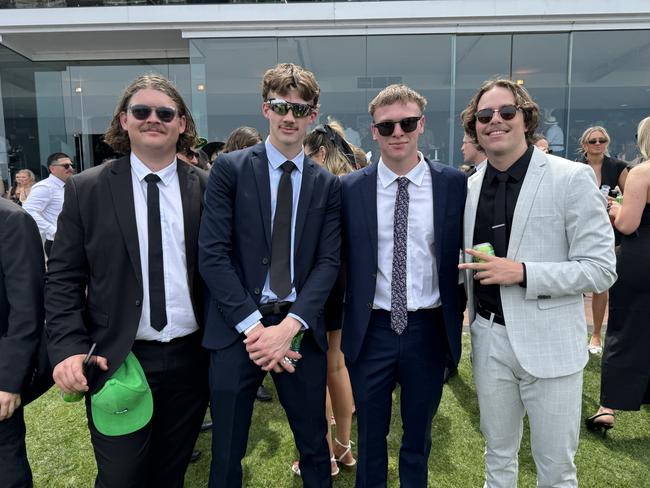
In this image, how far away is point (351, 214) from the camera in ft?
8.25

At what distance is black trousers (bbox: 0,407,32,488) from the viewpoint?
2.03 meters

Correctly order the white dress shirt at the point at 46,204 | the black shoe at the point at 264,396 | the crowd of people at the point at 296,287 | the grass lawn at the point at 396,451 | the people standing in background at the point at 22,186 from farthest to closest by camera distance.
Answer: the people standing in background at the point at 22,186 → the white dress shirt at the point at 46,204 → the black shoe at the point at 264,396 → the grass lawn at the point at 396,451 → the crowd of people at the point at 296,287

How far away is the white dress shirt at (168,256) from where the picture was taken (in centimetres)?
222

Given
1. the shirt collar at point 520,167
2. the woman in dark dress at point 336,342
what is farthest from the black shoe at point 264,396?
the shirt collar at point 520,167

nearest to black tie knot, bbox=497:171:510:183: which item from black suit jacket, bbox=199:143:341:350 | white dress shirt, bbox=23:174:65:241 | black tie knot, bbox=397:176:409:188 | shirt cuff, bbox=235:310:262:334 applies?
black tie knot, bbox=397:176:409:188

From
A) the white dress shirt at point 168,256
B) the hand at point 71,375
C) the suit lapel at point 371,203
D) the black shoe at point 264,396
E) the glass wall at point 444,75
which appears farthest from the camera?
the glass wall at point 444,75

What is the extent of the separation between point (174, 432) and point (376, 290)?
4.31ft

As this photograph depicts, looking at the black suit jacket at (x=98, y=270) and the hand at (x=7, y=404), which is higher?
the black suit jacket at (x=98, y=270)

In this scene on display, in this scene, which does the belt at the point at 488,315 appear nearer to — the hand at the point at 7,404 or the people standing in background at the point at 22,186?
the hand at the point at 7,404

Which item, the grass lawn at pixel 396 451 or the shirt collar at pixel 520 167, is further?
the grass lawn at pixel 396 451

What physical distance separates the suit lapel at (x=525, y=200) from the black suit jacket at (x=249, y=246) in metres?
0.89

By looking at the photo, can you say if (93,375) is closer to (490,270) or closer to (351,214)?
(351,214)

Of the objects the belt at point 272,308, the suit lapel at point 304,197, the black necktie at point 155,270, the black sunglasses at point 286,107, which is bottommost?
the belt at point 272,308

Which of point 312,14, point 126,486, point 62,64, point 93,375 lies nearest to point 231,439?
point 126,486
